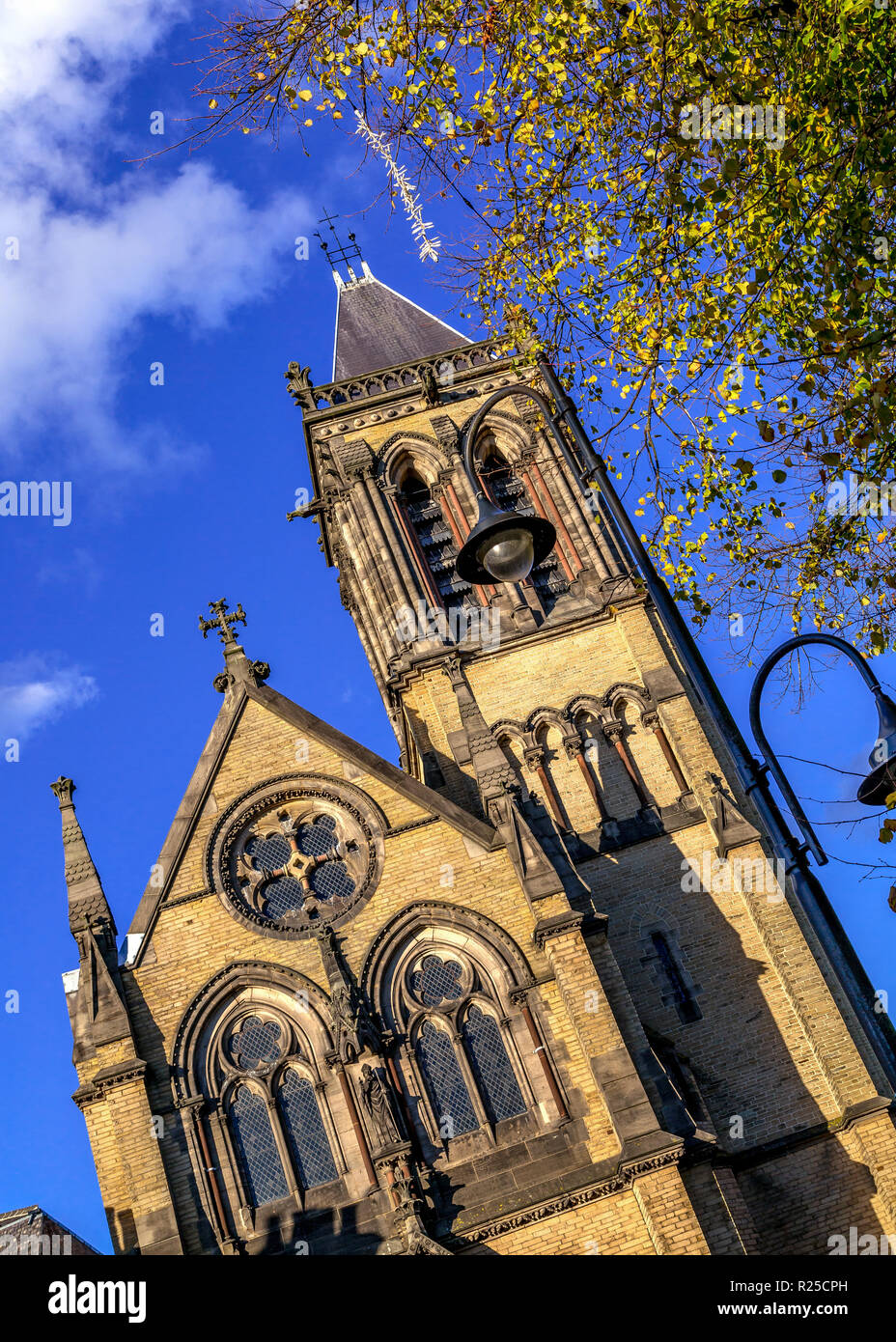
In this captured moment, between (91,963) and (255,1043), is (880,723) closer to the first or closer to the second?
(255,1043)

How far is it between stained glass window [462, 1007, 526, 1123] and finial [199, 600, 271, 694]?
21.5 feet

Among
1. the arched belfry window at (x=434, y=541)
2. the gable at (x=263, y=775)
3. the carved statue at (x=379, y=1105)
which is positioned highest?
the arched belfry window at (x=434, y=541)

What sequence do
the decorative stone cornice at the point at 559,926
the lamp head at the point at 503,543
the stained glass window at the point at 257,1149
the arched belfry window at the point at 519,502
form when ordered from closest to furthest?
the lamp head at the point at 503,543 < the stained glass window at the point at 257,1149 < the decorative stone cornice at the point at 559,926 < the arched belfry window at the point at 519,502

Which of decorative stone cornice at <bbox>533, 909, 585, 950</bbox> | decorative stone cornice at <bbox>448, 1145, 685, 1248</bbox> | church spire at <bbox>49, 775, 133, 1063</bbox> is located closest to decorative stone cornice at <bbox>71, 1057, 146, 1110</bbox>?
church spire at <bbox>49, 775, 133, 1063</bbox>

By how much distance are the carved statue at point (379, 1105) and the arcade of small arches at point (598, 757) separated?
7710 millimetres

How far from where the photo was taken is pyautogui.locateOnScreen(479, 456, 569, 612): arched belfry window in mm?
27078

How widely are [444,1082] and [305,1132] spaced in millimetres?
2003

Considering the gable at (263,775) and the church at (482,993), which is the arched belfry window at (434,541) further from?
the gable at (263,775)

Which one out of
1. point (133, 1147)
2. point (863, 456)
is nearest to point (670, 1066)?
point (133, 1147)

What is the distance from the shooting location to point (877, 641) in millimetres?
12102

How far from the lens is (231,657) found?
71.9ft

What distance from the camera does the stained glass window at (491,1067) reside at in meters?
18.0

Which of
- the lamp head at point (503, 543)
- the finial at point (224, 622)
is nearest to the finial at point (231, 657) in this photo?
the finial at point (224, 622)

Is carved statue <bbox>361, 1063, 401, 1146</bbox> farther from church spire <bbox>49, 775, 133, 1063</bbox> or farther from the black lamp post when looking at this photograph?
the black lamp post
